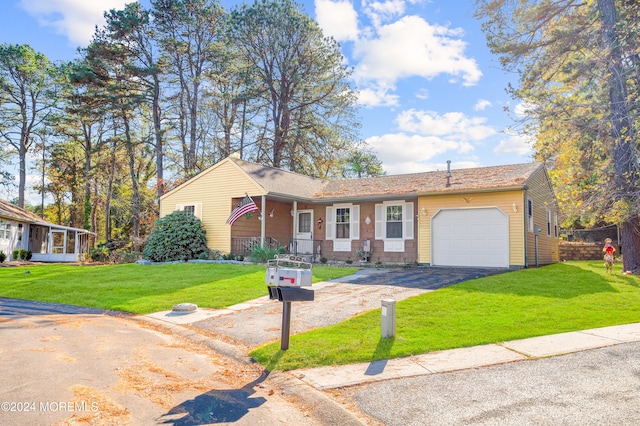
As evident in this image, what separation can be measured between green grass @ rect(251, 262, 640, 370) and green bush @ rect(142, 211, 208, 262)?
502 inches

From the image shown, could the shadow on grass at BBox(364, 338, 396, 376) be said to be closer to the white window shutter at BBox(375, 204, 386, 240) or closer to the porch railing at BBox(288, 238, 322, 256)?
the white window shutter at BBox(375, 204, 386, 240)

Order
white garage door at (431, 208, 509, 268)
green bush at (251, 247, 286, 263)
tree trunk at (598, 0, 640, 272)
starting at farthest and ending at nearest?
green bush at (251, 247, 286, 263) < white garage door at (431, 208, 509, 268) < tree trunk at (598, 0, 640, 272)

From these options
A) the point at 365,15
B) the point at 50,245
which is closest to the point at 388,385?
the point at 365,15

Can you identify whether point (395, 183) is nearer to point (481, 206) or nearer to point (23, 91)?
point (481, 206)

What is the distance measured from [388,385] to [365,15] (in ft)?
45.6

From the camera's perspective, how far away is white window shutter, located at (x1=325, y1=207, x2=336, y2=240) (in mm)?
19891

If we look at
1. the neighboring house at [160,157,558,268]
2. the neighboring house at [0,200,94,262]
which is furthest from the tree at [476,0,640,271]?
the neighboring house at [0,200,94,262]

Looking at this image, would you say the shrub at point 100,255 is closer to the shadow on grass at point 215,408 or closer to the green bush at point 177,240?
the green bush at point 177,240

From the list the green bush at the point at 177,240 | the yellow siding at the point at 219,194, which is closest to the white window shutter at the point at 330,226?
the yellow siding at the point at 219,194

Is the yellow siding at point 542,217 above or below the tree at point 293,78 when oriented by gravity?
below

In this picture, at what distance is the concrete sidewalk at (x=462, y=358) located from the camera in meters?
4.83

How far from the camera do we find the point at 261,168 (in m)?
21.3

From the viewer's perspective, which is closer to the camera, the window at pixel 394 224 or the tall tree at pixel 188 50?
the window at pixel 394 224

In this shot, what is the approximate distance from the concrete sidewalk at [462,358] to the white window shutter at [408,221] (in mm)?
11366
